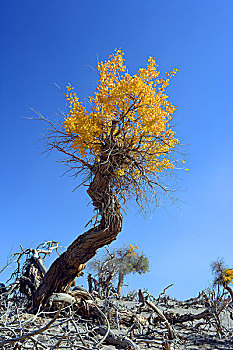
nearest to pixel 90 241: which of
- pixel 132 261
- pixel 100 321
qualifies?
pixel 100 321

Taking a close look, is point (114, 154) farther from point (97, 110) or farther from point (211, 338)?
point (211, 338)

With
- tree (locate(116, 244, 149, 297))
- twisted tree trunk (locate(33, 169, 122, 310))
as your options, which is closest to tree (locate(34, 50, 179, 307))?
twisted tree trunk (locate(33, 169, 122, 310))

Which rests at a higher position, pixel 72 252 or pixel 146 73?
pixel 146 73

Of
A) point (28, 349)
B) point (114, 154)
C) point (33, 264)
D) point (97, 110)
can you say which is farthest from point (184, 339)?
point (97, 110)

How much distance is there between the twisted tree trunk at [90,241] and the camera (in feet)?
28.3

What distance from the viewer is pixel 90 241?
868 cm

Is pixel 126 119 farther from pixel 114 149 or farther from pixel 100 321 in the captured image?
pixel 100 321

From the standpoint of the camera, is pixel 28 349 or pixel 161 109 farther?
pixel 161 109

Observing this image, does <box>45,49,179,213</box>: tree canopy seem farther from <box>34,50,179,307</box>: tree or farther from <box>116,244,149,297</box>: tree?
<box>116,244,149,297</box>: tree

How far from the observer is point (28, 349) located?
2627 mm

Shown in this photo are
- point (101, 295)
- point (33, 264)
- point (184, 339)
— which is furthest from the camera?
point (101, 295)

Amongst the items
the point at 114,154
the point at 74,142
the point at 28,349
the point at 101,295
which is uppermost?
the point at 74,142

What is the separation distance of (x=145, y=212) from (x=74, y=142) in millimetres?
3192

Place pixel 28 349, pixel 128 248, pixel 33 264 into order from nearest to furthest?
1. pixel 28 349
2. pixel 33 264
3. pixel 128 248
